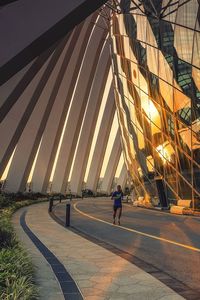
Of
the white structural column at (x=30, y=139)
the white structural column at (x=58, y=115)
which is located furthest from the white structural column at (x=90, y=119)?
the white structural column at (x=30, y=139)

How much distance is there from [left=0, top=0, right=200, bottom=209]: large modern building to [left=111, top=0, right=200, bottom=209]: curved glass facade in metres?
0.06

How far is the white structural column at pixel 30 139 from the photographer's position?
37.6m

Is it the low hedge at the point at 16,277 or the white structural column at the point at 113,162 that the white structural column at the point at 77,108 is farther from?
the low hedge at the point at 16,277

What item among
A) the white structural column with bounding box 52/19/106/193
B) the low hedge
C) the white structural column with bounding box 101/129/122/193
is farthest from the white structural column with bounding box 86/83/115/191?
the low hedge

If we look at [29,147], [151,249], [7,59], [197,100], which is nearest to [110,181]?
[29,147]

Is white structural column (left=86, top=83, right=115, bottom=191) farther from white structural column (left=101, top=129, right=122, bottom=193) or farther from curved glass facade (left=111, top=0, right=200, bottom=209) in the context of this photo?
curved glass facade (left=111, top=0, right=200, bottom=209)

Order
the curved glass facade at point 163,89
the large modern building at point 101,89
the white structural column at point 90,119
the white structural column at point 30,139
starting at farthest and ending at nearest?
the white structural column at point 90,119 → the white structural column at point 30,139 → the curved glass facade at point 163,89 → the large modern building at point 101,89

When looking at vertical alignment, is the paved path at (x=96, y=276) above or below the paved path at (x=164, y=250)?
below

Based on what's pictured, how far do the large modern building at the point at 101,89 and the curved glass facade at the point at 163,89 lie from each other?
0.21 feet

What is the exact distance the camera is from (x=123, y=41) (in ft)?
104

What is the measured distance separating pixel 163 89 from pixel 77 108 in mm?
21797

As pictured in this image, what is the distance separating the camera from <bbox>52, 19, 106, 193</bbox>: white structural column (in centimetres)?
4203

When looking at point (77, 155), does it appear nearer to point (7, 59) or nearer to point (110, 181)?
point (110, 181)

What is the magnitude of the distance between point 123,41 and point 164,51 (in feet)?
30.1
